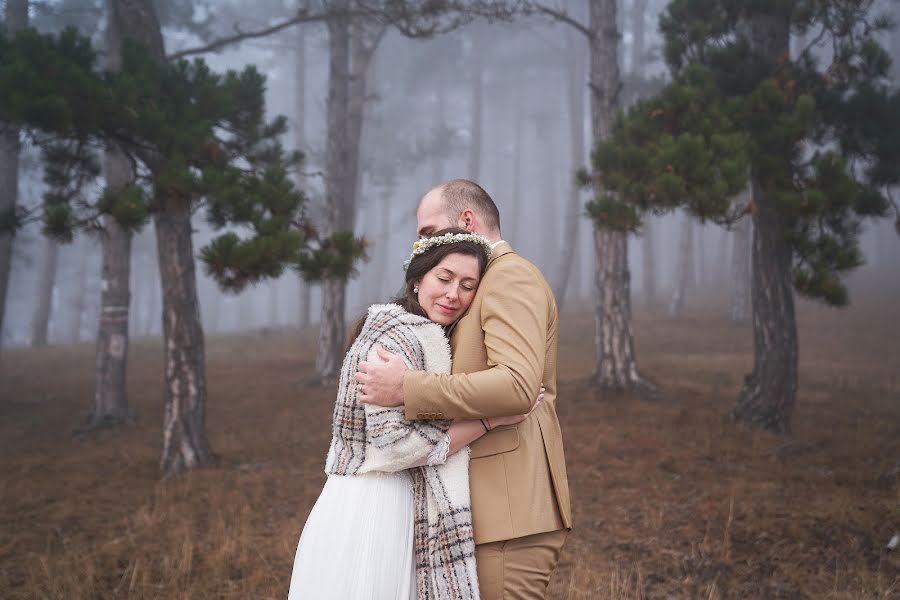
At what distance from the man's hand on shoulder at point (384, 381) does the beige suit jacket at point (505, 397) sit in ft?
0.11

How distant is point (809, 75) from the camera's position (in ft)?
23.6

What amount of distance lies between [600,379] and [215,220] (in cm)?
579

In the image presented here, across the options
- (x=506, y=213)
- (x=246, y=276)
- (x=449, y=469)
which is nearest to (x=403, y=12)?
(x=246, y=276)

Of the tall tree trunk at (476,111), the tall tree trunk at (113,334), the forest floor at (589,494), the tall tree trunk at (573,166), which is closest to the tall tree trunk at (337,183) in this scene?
the forest floor at (589,494)

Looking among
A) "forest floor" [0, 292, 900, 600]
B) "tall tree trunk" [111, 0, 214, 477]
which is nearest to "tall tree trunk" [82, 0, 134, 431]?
"forest floor" [0, 292, 900, 600]

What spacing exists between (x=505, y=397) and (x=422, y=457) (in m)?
0.32

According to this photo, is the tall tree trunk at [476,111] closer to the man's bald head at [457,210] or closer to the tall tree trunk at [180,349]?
the tall tree trunk at [180,349]

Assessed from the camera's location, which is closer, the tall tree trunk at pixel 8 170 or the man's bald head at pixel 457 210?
the man's bald head at pixel 457 210

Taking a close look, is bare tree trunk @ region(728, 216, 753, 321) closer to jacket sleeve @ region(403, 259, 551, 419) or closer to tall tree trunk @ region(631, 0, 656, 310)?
tall tree trunk @ region(631, 0, 656, 310)

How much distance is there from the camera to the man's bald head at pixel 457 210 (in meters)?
2.50

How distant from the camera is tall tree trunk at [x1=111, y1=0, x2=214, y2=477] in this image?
6.70 meters

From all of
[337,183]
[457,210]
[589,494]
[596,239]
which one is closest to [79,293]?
[337,183]

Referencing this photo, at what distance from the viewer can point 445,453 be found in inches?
83.8

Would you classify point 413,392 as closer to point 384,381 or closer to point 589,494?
point 384,381
